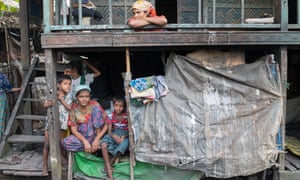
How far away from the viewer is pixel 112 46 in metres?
4.27

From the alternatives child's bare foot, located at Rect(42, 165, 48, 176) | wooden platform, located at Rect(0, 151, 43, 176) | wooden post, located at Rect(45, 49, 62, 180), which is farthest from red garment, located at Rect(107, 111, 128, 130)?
wooden platform, located at Rect(0, 151, 43, 176)

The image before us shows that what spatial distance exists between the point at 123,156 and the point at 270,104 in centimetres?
220

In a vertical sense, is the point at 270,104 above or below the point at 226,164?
above

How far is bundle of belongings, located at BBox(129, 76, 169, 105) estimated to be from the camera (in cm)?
433

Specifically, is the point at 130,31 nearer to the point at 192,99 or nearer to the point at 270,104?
the point at 192,99

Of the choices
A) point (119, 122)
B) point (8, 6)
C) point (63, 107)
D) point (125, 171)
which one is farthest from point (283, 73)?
point (8, 6)

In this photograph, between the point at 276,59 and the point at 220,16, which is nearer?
the point at 276,59

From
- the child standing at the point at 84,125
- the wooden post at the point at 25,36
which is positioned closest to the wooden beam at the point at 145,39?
the child standing at the point at 84,125

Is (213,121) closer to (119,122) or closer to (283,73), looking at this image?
(283,73)

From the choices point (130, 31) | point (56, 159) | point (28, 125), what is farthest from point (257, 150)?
point (28, 125)

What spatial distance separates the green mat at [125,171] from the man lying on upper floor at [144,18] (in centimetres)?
193

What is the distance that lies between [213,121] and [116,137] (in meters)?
1.41

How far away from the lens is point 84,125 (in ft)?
15.6

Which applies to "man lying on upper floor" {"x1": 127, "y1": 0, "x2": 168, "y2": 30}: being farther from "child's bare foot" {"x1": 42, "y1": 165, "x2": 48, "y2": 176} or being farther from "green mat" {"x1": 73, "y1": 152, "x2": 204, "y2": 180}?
"child's bare foot" {"x1": 42, "y1": 165, "x2": 48, "y2": 176}
